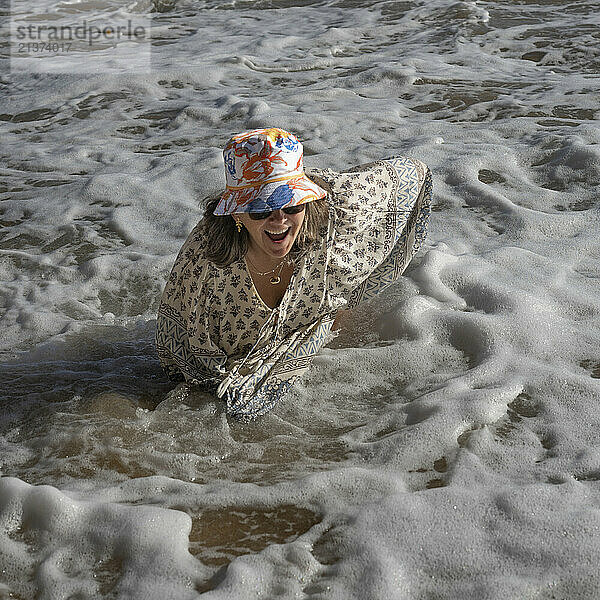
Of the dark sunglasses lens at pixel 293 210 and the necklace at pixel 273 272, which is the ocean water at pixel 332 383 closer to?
the necklace at pixel 273 272

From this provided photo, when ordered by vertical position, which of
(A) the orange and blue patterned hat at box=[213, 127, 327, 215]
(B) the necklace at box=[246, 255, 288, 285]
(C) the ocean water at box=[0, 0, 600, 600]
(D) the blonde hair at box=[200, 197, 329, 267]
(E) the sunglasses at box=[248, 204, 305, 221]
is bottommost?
(C) the ocean water at box=[0, 0, 600, 600]

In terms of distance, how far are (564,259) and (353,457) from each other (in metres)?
1.91

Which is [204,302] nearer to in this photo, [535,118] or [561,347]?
[561,347]

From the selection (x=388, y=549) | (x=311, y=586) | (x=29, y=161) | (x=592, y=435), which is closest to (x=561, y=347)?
(x=592, y=435)

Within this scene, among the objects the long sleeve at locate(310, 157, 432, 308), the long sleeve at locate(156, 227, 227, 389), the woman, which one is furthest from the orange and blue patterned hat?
→ the long sleeve at locate(310, 157, 432, 308)

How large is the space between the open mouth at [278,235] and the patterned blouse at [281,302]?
21 centimetres

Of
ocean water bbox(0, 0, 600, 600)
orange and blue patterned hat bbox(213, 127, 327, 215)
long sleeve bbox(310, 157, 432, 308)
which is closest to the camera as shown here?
ocean water bbox(0, 0, 600, 600)

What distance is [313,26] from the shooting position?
9.41 meters

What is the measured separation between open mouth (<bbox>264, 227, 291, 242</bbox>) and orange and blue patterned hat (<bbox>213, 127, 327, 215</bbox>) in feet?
0.46

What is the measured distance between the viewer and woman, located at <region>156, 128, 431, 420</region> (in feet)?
9.28

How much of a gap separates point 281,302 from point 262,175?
586mm

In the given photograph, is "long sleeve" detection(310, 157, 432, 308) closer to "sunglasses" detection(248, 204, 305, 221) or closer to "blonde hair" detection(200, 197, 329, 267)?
"blonde hair" detection(200, 197, 329, 267)

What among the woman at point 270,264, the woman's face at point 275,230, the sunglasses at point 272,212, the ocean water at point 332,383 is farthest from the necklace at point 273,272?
the ocean water at point 332,383

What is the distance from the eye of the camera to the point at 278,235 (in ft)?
9.55
